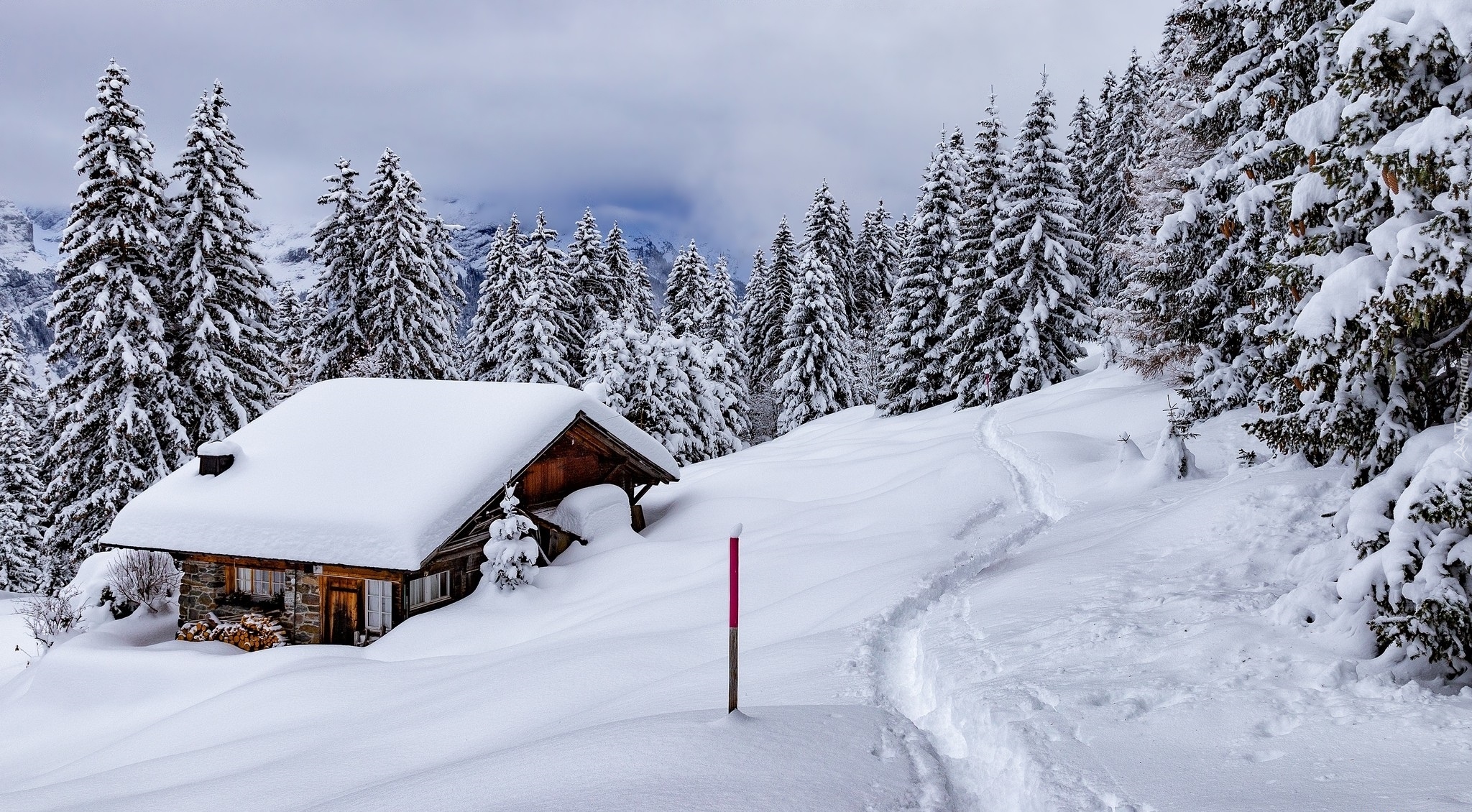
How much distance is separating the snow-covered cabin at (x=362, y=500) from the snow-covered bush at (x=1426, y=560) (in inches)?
528

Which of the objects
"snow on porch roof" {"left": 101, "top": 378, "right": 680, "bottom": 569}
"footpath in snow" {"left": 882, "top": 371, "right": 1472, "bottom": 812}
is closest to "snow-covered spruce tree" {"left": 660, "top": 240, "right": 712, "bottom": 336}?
"snow on porch roof" {"left": 101, "top": 378, "right": 680, "bottom": 569}

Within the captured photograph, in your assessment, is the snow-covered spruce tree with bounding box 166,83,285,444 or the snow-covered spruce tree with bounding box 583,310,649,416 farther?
the snow-covered spruce tree with bounding box 583,310,649,416

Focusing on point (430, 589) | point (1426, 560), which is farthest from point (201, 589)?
point (1426, 560)

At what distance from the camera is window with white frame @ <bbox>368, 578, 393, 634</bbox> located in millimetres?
15523

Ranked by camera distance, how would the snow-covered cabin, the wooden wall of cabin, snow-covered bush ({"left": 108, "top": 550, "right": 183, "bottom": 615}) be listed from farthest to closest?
the wooden wall of cabin, snow-covered bush ({"left": 108, "top": 550, "right": 183, "bottom": 615}), the snow-covered cabin

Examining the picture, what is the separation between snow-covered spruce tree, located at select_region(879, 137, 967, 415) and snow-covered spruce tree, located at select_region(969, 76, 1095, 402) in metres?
3.33

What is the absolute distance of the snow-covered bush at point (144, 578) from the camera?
17688mm

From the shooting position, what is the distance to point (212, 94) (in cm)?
2473

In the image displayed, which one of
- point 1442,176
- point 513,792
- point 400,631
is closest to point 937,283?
point 400,631

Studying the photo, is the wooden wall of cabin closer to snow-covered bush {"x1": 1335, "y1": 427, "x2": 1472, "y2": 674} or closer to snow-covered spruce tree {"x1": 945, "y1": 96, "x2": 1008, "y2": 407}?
snow-covered bush {"x1": 1335, "y1": 427, "x2": 1472, "y2": 674}

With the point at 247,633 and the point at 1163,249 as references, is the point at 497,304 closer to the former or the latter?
the point at 247,633

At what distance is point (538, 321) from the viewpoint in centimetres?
3612

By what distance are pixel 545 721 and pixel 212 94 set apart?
25.9m

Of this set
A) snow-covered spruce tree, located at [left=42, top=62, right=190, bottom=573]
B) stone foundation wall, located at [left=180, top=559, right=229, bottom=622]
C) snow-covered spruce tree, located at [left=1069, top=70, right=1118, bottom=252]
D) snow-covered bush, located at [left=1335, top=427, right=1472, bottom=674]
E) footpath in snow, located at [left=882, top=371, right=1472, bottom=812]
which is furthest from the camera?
snow-covered spruce tree, located at [left=1069, top=70, right=1118, bottom=252]
